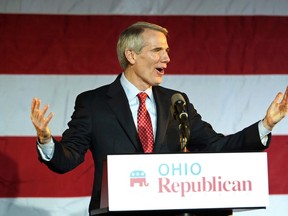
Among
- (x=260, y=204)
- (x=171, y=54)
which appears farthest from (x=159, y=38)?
(x=260, y=204)

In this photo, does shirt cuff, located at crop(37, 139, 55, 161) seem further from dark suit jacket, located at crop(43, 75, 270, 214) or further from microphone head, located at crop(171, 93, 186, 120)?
microphone head, located at crop(171, 93, 186, 120)

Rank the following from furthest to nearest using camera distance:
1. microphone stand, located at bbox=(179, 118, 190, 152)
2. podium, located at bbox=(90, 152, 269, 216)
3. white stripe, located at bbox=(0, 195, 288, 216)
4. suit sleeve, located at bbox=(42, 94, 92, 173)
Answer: white stripe, located at bbox=(0, 195, 288, 216) → suit sleeve, located at bbox=(42, 94, 92, 173) → microphone stand, located at bbox=(179, 118, 190, 152) → podium, located at bbox=(90, 152, 269, 216)

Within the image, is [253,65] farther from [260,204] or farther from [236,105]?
[260,204]

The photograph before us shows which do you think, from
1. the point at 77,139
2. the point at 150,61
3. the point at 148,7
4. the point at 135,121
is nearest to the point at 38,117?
the point at 77,139

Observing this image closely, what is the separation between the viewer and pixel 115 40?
3.34m

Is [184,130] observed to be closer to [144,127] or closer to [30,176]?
[144,127]

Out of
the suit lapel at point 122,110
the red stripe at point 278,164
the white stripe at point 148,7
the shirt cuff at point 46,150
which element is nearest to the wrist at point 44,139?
the shirt cuff at point 46,150

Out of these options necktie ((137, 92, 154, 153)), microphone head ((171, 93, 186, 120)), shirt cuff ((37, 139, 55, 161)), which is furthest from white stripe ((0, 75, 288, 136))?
microphone head ((171, 93, 186, 120))

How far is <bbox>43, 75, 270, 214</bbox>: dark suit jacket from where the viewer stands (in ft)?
8.08

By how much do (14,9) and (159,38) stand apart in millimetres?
980

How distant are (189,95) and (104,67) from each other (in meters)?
0.43

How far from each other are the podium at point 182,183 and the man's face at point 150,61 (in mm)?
747

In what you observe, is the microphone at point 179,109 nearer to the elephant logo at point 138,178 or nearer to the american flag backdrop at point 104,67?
the elephant logo at point 138,178

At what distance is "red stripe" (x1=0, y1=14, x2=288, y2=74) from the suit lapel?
709 millimetres
